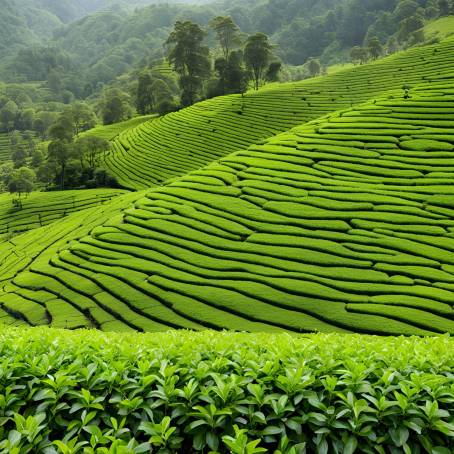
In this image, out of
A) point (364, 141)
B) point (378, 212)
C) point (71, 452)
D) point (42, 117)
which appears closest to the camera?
point (71, 452)

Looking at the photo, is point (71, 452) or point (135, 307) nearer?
point (71, 452)

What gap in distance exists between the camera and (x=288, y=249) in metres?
28.3

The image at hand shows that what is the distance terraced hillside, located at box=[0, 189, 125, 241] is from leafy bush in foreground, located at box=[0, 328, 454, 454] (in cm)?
5441

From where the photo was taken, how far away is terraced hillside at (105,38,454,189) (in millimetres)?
68375

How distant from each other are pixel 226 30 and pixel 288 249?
Result: 86438 mm

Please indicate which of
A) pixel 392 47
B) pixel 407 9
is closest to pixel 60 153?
pixel 392 47

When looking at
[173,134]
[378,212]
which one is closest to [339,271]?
[378,212]

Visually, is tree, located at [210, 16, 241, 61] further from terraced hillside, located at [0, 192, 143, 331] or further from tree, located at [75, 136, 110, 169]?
terraced hillside, located at [0, 192, 143, 331]

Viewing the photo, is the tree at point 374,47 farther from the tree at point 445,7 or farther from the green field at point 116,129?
the green field at point 116,129

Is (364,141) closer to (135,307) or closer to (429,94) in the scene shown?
(429,94)

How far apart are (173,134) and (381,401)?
76121 millimetres

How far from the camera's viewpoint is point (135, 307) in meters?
26.1

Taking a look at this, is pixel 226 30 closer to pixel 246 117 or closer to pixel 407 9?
pixel 246 117

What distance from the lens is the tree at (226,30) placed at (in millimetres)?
98188
